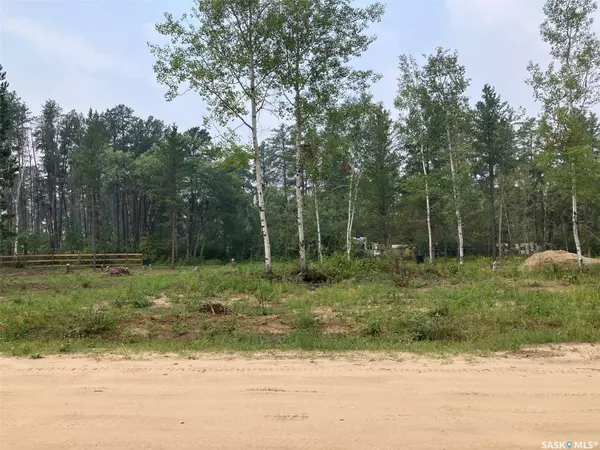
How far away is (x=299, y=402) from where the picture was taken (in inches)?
186

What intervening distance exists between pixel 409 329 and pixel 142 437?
569 centimetres

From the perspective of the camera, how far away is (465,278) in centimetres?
1856

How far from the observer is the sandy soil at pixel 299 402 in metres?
3.88

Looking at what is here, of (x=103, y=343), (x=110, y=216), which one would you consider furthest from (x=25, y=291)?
(x=110, y=216)

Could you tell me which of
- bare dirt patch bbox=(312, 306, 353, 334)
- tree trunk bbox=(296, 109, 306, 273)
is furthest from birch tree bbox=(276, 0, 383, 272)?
bare dirt patch bbox=(312, 306, 353, 334)

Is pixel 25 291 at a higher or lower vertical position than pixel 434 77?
lower

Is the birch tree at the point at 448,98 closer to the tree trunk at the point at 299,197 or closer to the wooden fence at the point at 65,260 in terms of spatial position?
the tree trunk at the point at 299,197

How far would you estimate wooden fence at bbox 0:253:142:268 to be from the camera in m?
32.0

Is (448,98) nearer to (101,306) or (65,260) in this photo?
(101,306)

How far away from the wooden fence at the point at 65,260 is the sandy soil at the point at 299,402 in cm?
2985

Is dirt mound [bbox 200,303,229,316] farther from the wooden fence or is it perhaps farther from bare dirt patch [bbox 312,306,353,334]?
the wooden fence

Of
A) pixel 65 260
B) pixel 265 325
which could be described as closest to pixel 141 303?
Result: pixel 265 325

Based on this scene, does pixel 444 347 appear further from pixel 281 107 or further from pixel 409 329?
pixel 281 107

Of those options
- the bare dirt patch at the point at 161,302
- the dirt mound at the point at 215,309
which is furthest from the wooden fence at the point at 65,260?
the dirt mound at the point at 215,309
